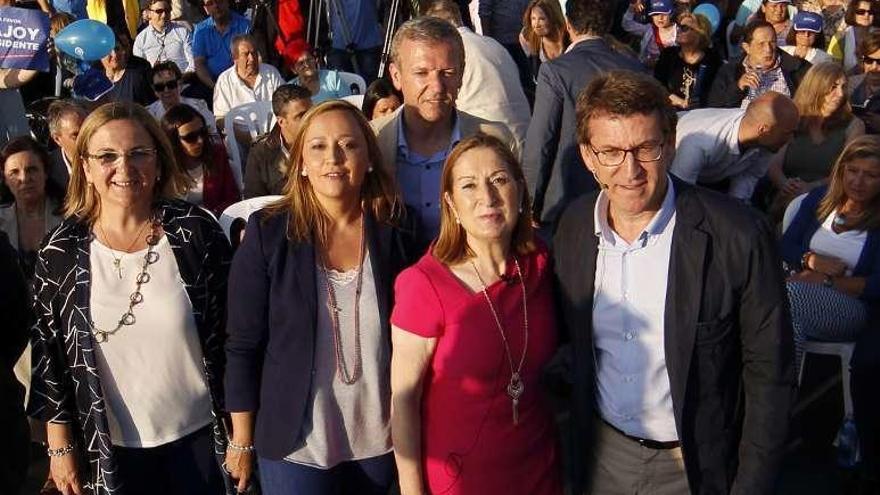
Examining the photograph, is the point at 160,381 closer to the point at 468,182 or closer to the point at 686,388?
the point at 468,182

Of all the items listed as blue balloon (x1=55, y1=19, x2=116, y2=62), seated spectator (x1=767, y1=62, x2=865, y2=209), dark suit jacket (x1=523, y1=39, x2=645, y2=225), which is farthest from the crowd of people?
blue balloon (x1=55, y1=19, x2=116, y2=62)

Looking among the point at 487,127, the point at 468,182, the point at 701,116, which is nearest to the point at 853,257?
the point at 701,116

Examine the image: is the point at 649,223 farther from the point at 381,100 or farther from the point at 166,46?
the point at 166,46

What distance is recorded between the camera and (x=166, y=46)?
9125 millimetres

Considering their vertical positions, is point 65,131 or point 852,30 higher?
point 852,30

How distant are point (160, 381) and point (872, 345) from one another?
2.83m

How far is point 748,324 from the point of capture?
2.15m

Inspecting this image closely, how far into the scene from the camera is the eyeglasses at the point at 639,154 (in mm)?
2145

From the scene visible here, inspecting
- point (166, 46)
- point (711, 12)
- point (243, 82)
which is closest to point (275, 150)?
point (243, 82)

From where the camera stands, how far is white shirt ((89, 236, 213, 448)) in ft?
8.63

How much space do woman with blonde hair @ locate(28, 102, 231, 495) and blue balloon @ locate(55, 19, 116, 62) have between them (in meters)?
5.44

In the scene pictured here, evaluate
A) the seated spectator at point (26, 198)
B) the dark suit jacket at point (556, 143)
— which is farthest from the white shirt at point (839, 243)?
the seated spectator at point (26, 198)

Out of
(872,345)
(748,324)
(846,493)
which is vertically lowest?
(846,493)

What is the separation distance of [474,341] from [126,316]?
1.02 meters
